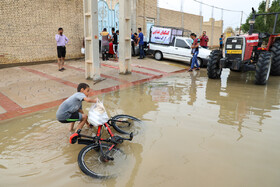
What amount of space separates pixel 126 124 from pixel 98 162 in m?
1.39

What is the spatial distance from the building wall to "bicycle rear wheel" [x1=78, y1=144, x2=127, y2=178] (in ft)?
26.9

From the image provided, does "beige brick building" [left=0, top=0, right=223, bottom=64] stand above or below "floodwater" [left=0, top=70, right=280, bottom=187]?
above

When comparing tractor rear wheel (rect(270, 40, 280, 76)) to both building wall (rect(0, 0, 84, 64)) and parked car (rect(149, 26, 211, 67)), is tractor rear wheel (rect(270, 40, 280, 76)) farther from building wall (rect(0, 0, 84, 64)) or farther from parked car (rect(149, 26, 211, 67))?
building wall (rect(0, 0, 84, 64))

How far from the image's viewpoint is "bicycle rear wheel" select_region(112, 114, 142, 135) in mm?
4078

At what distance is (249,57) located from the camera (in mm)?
8375

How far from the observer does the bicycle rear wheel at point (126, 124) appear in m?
4.08

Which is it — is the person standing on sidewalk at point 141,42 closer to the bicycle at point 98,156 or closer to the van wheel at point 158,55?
the van wheel at point 158,55

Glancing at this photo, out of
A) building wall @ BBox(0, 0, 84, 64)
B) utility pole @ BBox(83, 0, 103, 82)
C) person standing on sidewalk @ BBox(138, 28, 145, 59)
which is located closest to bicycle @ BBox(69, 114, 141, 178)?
utility pole @ BBox(83, 0, 103, 82)

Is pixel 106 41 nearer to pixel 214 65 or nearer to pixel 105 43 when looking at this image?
pixel 105 43

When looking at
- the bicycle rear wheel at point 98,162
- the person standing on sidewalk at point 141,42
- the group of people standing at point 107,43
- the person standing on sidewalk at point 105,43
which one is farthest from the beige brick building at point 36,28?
the bicycle rear wheel at point 98,162

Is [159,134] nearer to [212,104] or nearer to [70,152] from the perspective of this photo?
[70,152]

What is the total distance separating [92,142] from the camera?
332 centimetres

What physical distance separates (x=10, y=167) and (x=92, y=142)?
1135 millimetres

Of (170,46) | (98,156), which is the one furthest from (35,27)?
(98,156)
